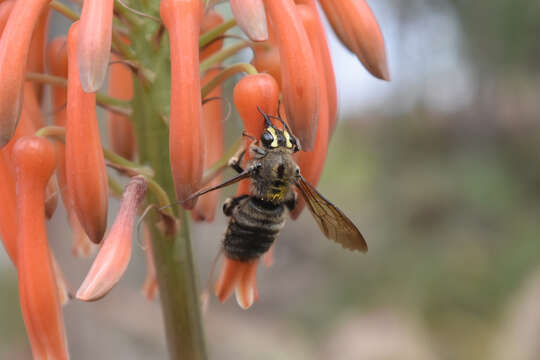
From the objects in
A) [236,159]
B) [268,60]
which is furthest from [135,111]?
[268,60]

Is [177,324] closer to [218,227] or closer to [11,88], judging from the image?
[11,88]

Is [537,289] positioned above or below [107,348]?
above

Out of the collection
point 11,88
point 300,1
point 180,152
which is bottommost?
point 180,152

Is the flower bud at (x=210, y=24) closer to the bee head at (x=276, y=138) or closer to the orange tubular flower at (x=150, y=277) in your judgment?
the bee head at (x=276, y=138)

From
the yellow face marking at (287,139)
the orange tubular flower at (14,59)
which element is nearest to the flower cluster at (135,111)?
the orange tubular flower at (14,59)

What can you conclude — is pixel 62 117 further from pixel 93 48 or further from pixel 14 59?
pixel 93 48

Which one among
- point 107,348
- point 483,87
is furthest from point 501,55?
point 107,348

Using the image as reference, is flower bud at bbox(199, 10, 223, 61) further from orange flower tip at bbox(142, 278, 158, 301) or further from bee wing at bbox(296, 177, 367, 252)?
orange flower tip at bbox(142, 278, 158, 301)
